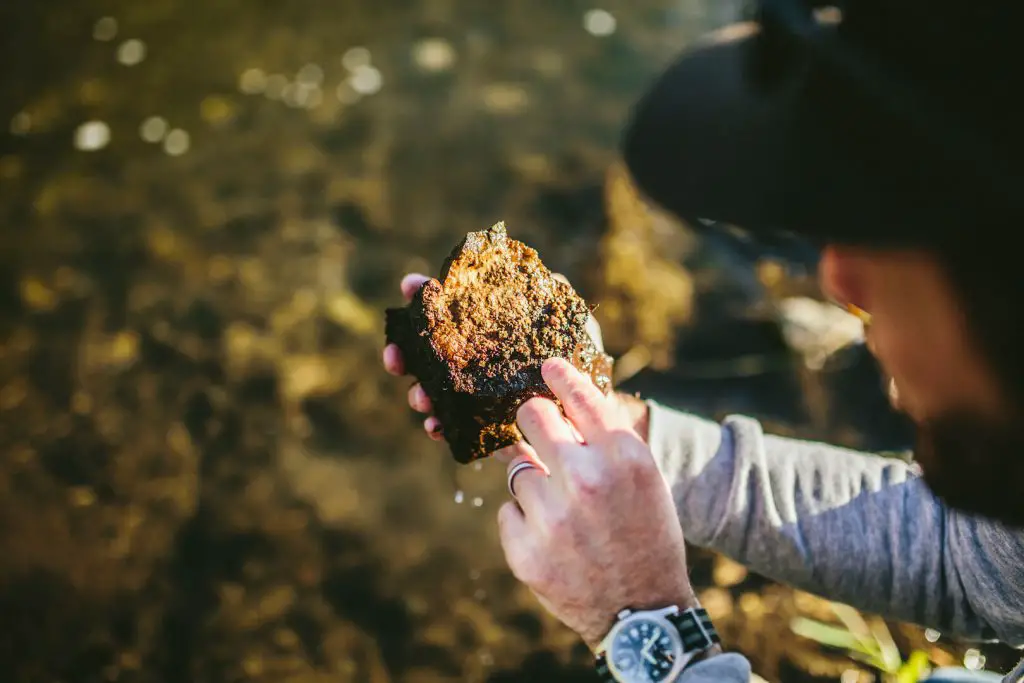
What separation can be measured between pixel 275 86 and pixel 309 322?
6.38 ft

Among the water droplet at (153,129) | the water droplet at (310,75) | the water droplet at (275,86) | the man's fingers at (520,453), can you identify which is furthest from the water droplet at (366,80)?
the man's fingers at (520,453)

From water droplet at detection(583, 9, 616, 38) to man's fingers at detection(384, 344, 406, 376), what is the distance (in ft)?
12.4

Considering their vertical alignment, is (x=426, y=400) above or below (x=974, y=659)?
above

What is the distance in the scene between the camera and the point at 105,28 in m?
5.07

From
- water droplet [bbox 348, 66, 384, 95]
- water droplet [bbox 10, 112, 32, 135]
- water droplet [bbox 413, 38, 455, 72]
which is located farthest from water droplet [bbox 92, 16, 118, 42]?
water droplet [bbox 413, 38, 455, 72]

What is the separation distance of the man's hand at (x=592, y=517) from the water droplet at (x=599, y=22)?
4174mm

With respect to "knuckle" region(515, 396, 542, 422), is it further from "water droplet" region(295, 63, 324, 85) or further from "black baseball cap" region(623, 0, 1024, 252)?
"water droplet" region(295, 63, 324, 85)

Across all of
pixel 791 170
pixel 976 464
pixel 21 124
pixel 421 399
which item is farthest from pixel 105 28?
pixel 976 464

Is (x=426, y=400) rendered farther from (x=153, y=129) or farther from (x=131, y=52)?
(x=131, y=52)

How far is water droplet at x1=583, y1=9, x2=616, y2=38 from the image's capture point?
17.1 feet

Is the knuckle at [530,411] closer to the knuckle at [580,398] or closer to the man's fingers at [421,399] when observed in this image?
the knuckle at [580,398]

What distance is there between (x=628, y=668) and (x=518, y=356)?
0.83m

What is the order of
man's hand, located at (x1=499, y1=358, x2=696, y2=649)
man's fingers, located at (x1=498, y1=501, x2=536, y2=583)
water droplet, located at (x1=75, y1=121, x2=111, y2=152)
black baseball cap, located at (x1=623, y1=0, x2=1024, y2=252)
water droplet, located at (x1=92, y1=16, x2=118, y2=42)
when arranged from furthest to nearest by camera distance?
water droplet, located at (x1=92, y1=16, x2=118, y2=42), water droplet, located at (x1=75, y1=121, x2=111, y2=152), man's fingers, located at (x1=498, y1=501, x2=536, y2=583), man's hand, located at (x1=499, y1=358, x2=696, y2=649), black baseball cap, located at (x1=623, y1=0, x2=1024, y2=252)

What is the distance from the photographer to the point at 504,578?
313 centimetres
